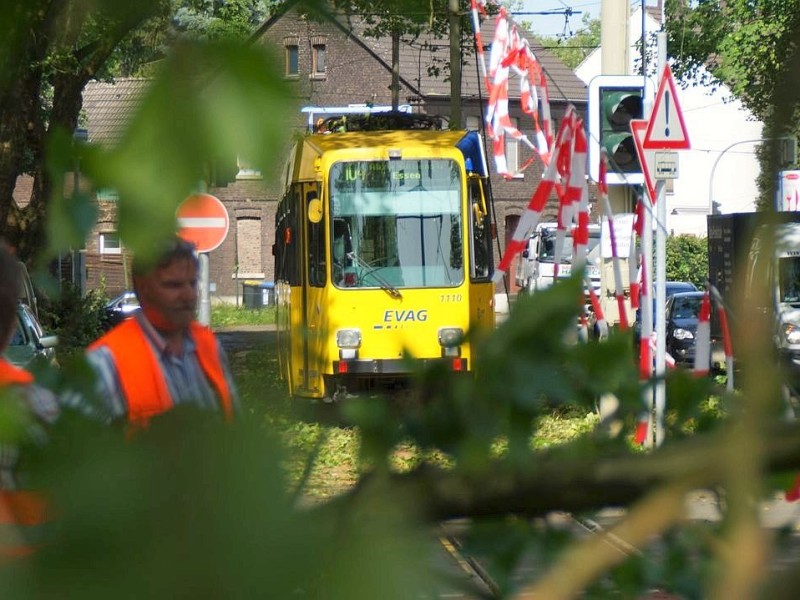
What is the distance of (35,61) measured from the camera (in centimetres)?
79

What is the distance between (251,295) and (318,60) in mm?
821

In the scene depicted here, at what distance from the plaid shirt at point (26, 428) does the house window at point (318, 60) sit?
9.8 inches

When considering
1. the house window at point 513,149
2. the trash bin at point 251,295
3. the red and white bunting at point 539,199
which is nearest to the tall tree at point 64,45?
the trash bin at point 251,295

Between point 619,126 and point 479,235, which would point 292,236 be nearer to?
point 619,126

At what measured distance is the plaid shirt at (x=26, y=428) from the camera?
2.53 ft

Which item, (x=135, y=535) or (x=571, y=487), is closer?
(x=135, y=535)

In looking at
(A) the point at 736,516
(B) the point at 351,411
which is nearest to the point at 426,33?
(B) the point at 351,411

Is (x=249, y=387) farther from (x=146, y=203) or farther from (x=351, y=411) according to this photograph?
(x=146, y=203)

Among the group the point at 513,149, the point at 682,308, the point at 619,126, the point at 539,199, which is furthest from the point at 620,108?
the point at 682,308

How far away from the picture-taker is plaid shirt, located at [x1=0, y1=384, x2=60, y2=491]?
77 cm

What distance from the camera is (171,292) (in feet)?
3.33

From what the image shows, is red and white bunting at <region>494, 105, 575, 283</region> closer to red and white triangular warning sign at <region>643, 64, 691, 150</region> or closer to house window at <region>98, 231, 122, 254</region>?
red and white triangular warning sign at <region>643, 64, 691, 150</region>

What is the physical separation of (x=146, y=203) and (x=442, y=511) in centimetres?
28

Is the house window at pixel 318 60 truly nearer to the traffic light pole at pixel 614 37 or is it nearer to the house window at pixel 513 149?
the traffic light pole at pixel 614 37
